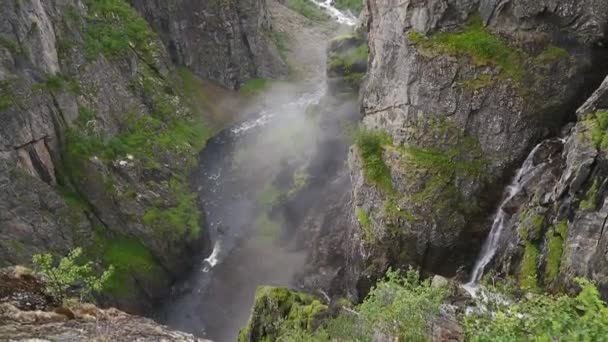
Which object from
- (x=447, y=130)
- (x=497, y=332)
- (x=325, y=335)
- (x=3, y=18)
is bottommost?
(x=325, y=335)

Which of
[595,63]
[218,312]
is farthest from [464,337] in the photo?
[218,312]

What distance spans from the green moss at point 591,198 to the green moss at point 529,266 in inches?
173

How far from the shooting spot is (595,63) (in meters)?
34.5

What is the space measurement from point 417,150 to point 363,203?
572 centimetres

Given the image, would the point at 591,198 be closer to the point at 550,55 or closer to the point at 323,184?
the point at 550,55

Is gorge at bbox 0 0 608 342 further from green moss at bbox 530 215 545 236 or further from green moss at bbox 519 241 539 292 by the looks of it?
green moss at bbox 519 241 539 292

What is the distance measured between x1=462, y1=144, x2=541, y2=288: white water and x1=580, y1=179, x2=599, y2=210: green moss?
6879mm

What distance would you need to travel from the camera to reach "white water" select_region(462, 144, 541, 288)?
34438 millimetres

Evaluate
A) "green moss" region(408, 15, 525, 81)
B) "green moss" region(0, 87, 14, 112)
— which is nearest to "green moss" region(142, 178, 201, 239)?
"green moss" region(0, 87, 14, 112)

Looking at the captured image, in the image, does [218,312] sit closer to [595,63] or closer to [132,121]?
[132,121]

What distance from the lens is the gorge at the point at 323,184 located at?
2644 centimetres

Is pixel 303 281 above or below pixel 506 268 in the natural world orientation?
below

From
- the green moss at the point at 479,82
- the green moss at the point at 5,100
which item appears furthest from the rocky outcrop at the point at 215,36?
the green moss at the point at 479,82

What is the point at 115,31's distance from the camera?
194 feet
